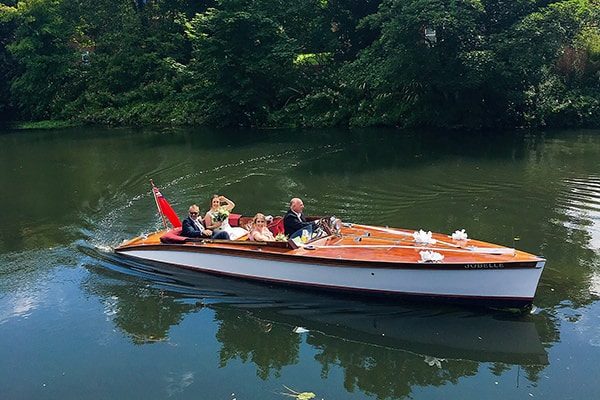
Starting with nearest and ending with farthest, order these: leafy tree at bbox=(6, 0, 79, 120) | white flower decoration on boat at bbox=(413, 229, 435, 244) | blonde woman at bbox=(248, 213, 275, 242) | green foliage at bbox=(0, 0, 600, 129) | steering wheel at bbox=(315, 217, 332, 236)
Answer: white flower decoration on boat at bbox=(413, 229, 435, 244), blonde woman at bbox=(248, 213, 275, 242), steering wheel at bbox=(315, 217, 332, 236), green foliage at bbox=(0, 0, 600, 129), leafy tree at bbox=(6, 0, 79, 120)

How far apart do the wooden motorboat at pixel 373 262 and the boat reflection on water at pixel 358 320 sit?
0.76 ft

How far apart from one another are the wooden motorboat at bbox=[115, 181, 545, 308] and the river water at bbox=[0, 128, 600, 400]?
33 cm

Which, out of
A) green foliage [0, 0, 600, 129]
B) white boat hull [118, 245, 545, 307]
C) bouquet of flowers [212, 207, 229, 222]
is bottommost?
white boat hull [118, 245, 545, 307]

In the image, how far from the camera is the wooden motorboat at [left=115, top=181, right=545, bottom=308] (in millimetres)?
8359

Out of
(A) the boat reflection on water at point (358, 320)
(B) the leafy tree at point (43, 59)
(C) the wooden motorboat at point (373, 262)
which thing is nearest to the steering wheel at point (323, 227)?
(C) the wooden motorboat at point (373, 262)

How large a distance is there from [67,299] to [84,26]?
3788cm

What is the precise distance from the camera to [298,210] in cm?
1056

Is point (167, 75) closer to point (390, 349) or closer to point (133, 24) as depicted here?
point (133, 24)

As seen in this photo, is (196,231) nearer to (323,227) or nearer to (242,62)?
(323,227)

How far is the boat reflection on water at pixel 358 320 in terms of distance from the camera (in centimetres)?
785

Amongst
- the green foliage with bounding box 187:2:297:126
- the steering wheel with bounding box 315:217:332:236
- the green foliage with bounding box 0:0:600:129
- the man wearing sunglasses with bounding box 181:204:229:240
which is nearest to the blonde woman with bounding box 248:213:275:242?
the man wearing sunglasses with bounding box 181:204:229:240

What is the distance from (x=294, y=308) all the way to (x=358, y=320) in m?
1.14

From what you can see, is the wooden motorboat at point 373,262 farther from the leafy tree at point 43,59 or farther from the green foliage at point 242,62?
the leafy tree at point 43,59

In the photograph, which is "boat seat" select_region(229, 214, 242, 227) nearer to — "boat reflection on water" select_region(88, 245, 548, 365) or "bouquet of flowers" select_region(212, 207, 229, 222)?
"bouquet of flowers" select_region(212, 207, 229, 222)
